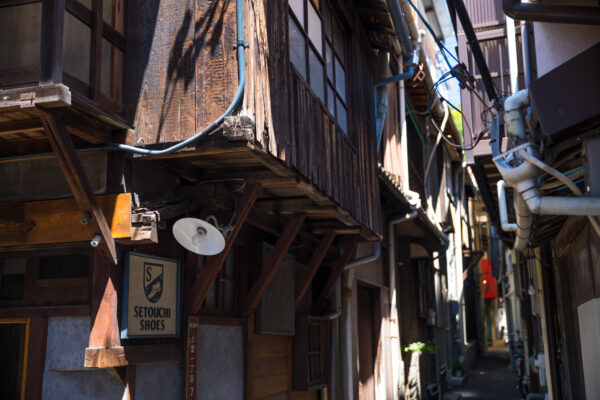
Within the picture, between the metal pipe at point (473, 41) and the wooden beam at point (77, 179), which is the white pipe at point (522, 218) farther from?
the wooden beam at point (77, 179)

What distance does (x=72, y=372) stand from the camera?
5215mm

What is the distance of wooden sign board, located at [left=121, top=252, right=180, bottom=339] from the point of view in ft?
17.1

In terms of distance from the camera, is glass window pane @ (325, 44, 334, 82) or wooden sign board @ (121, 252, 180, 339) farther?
glass window pane @ (325, 44, 334, 82)

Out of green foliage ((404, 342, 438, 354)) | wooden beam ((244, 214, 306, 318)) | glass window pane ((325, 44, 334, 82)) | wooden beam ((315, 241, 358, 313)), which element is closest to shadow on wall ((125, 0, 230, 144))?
wooden beam ((244, 214, 306, 318))

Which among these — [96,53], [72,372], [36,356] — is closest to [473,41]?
[96,53]

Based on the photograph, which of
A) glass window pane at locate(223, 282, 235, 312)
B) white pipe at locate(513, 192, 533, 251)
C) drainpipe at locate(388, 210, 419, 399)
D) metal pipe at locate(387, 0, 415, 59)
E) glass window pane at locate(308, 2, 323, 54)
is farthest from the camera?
drainpipe at locate(388, 210, 419, 399)

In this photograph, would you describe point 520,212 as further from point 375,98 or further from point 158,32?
point 375,98

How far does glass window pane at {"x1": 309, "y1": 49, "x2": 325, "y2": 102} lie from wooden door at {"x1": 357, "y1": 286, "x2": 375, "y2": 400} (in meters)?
5.57

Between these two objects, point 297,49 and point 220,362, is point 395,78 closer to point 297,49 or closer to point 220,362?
point 297,49

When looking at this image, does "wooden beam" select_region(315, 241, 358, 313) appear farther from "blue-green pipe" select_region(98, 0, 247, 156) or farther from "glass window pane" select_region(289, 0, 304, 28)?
"blue-green pipe" select_region(98, 0, 247, 156)

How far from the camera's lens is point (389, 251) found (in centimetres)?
1454

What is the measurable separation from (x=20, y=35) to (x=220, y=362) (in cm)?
386

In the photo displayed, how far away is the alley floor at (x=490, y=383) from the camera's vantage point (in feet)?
60.7

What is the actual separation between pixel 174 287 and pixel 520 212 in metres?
3.80
